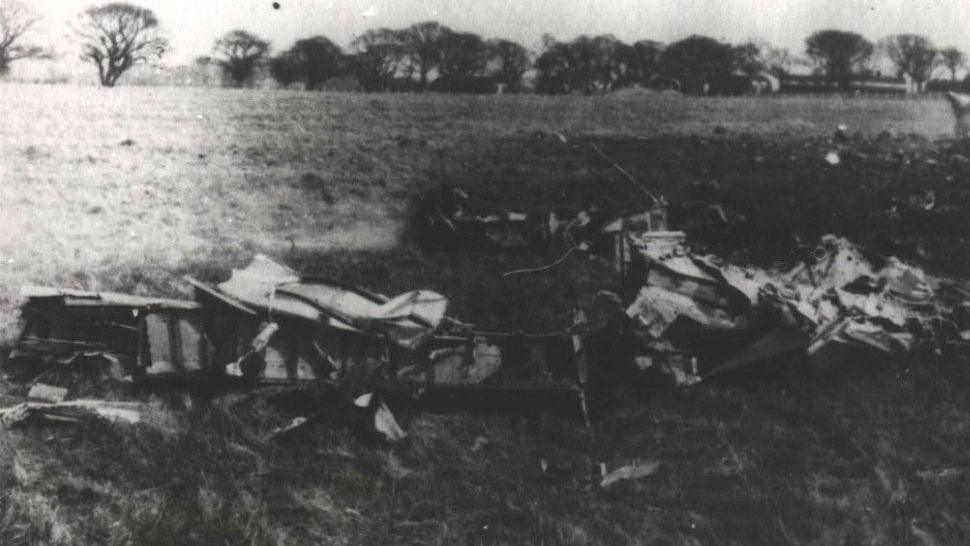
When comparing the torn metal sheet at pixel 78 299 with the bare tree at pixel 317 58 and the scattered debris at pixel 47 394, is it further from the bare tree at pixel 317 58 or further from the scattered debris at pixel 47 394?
the bare tree at pixel 317 58

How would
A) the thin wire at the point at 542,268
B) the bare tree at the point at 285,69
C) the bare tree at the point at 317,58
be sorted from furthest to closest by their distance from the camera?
the bare tree at the point at 285,69 < the bare tree at the point at 317,58 < the thin wire at the point at 542,268

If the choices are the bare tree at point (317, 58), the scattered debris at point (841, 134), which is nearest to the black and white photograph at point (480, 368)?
the scattered debris at point (841, 134)

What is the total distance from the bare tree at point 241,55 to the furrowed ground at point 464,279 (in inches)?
26.3

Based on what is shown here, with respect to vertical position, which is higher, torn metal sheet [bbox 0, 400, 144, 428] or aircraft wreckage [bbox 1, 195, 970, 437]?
aircraft wreckage [bbox 1, 195, 970, 437]

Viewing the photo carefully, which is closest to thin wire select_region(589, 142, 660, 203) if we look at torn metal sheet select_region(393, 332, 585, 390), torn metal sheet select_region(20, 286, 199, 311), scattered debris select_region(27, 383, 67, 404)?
torn metal sheet select_region(393, 332, 585, 390)

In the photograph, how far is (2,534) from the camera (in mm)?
3697

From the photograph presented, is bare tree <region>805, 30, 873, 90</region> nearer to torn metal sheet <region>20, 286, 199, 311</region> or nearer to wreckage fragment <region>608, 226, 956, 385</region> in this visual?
wreckage fragment <region>608, 226, 956, 385</region>

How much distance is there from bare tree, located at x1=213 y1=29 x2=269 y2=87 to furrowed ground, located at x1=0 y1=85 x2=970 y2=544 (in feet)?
2.19

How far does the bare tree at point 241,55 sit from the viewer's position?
12.6 m

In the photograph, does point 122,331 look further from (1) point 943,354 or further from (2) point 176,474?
(1) point 943,354

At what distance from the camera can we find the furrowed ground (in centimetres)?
394

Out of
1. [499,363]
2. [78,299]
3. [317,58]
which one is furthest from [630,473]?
[317,58]

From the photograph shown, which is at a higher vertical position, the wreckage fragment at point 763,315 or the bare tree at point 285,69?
the bare tree at point 285,69

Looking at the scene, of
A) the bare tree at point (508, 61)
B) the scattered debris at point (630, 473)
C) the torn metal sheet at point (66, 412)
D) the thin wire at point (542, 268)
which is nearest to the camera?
the scattered debris at point (630, 473)
